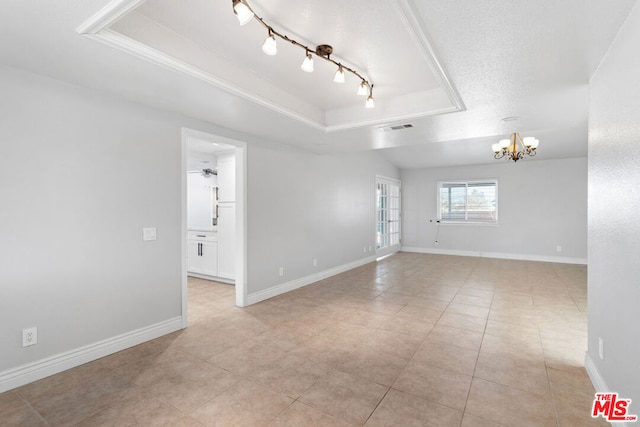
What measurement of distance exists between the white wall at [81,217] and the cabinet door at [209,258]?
220 centimetres

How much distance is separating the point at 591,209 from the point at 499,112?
141 centimetres

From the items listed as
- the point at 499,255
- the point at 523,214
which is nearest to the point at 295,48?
the point at 523,214

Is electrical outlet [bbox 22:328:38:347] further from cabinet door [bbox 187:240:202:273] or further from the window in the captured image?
the window

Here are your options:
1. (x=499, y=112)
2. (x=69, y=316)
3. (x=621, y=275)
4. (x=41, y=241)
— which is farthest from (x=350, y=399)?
(x=499, y=112)

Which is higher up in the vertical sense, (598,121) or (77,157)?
(598,121)

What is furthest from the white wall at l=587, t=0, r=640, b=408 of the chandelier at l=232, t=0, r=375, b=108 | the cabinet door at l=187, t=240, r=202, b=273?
the cabinet door at l=187, t=240, r=202, b=273

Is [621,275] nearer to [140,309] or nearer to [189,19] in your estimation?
[189,19]

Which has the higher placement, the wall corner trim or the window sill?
the window sill

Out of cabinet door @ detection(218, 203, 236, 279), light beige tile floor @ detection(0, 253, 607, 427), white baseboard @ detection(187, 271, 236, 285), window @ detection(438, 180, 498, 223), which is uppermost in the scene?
window @ detection(438, 180, 498, 223)

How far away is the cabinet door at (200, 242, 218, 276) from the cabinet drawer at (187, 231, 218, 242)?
74mm

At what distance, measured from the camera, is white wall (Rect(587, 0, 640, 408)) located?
1542 mm

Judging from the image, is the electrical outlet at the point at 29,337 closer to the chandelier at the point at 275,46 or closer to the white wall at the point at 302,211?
the white wall at the point at 302,211

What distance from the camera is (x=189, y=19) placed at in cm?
212

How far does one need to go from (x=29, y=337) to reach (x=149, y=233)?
1161 millimetres
